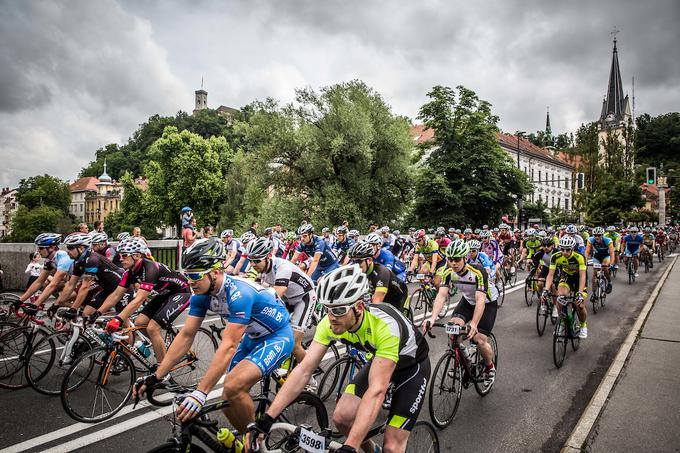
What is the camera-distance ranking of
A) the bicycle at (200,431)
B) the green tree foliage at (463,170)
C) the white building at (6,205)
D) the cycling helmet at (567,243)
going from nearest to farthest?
the bicycle at (200,431) → the cycling helmet at (567,243) → the green tree foliage at (463,170) → the white building at (6,205)

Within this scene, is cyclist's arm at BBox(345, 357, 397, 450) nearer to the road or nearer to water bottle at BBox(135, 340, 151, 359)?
the road

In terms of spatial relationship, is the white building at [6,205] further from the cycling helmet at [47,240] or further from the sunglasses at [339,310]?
the sunglasses at [339,310]

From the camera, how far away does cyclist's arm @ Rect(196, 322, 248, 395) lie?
306cm

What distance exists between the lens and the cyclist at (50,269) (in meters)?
6.12

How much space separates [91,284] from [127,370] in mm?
1443

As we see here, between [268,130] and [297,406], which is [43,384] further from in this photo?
[268,130]

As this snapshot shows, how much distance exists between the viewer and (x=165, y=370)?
3.37m

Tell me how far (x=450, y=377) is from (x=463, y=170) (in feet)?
109

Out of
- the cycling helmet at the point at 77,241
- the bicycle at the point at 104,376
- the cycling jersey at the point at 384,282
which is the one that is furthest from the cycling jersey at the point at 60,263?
the cycling jersey at the point at 384,282

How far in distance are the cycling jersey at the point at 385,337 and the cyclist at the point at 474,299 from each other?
2019 mm

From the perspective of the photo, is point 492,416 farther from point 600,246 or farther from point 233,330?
point 600,246

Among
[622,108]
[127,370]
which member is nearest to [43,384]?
[127,370]

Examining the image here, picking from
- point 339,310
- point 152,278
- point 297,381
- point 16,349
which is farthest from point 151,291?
point 339,310

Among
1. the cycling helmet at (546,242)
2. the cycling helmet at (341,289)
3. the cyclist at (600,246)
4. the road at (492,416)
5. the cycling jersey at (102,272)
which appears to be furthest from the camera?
the cyclist at (600,246)
